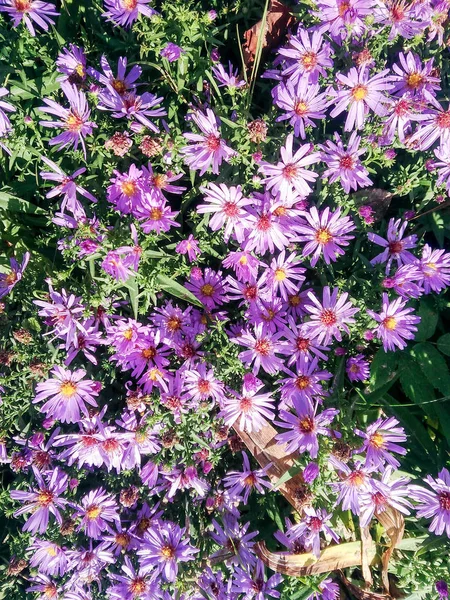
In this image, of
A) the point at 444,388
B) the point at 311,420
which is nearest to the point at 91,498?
the point at 311,420

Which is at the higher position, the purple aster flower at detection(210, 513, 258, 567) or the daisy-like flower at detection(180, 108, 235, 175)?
the daisy-like flower at detection(180, 108, 235, 175)

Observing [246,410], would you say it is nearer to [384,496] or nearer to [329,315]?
[329,315]

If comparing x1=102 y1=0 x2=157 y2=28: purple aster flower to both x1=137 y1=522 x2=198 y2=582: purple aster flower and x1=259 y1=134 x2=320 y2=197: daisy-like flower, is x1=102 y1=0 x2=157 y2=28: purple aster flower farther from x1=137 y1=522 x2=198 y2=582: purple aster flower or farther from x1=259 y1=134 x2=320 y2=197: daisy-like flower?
x1=137 y1=522 x2=198 y2=582: purple aster flower

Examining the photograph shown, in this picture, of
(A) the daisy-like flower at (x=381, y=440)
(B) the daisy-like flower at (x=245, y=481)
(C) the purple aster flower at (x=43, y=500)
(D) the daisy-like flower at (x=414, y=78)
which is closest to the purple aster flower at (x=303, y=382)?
(A) the daisy-like flower at (x=381, y=440)

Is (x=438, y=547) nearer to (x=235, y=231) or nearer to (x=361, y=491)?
(x=361, y=491)

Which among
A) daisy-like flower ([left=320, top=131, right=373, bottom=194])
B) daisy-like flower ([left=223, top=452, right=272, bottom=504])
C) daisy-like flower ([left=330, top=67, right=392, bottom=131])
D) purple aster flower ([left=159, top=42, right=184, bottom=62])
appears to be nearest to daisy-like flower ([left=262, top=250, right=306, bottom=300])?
daisy-like flower ([left=320, top=131, right=373, bottom=194])
